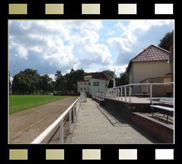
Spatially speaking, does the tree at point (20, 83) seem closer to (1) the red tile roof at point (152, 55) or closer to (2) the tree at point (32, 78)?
(2) the tree at point (32, 78)

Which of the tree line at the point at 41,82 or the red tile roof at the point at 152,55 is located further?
the tree line at the point at 41,82

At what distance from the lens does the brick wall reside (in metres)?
4.78

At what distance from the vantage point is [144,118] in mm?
6715

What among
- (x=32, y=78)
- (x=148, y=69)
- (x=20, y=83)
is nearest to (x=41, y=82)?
(x=32, y=78)

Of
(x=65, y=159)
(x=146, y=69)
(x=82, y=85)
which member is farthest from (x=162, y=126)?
(x=82, y=85)

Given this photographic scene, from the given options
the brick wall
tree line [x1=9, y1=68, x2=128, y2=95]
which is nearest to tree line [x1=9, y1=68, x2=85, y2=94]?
tree line [x1=9, y1=68, x2=128, y2=95]

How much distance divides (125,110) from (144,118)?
2602 mm

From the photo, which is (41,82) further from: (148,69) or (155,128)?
(155,128)

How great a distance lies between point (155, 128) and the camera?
5676mm

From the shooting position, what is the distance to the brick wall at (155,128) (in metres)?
4.78

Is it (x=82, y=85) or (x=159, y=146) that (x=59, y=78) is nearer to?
(x=82, y=85)

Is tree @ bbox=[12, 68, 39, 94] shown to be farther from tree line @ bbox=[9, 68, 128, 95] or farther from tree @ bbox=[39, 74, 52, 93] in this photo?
tree @ bbox=[39, 74, 52, 93]

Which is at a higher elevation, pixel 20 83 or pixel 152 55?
pixel 152 55

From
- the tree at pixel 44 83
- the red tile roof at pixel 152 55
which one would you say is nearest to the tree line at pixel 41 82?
the tree at pixel 44 83
